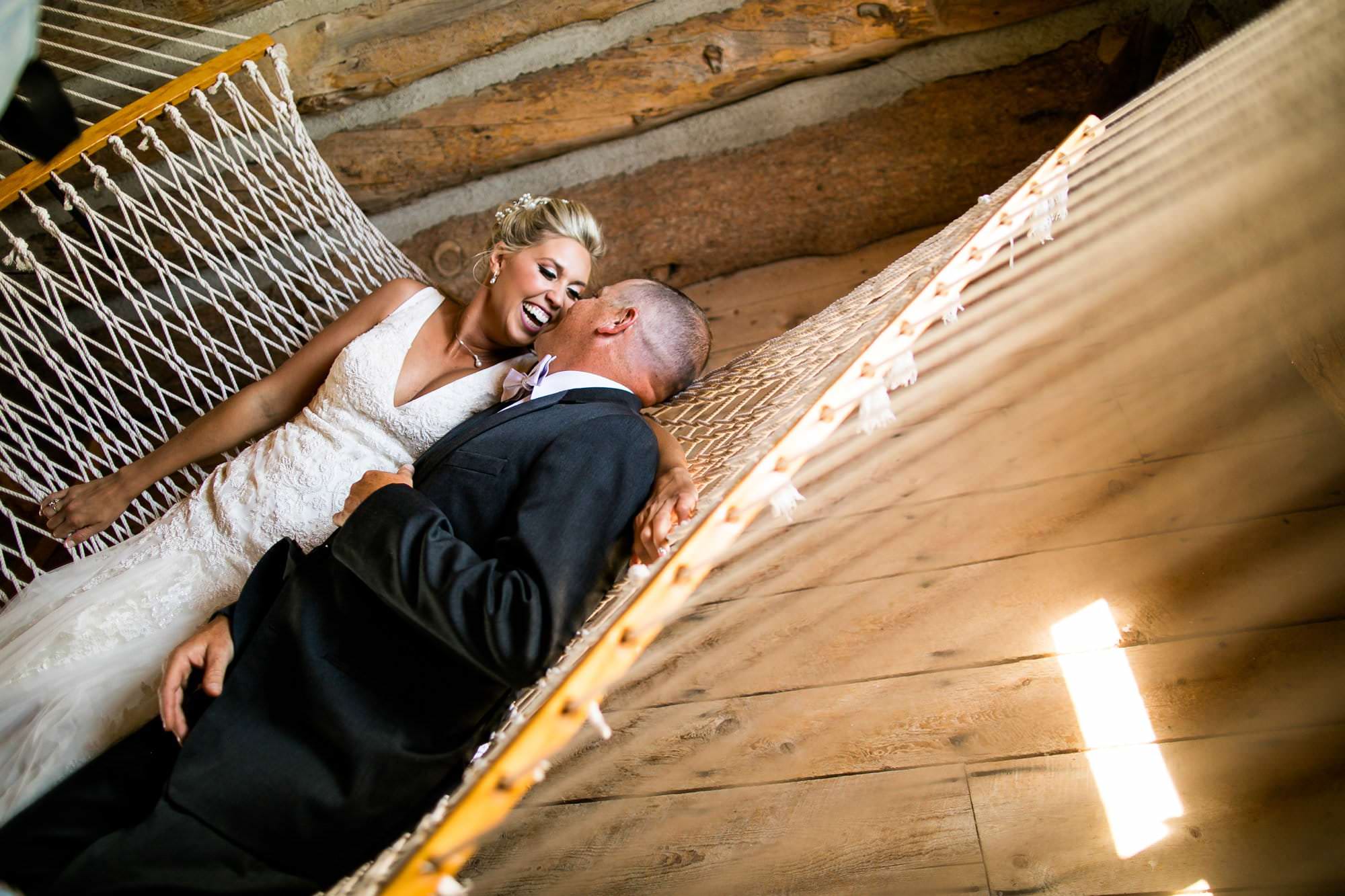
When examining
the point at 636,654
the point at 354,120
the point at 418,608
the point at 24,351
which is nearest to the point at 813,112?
the point at 354,120

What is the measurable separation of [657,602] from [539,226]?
979 millimetres

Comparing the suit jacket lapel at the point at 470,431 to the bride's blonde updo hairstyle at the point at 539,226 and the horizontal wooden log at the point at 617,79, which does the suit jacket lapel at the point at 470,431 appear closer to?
the bride's blonde updo hairstyle at the point at 539,226

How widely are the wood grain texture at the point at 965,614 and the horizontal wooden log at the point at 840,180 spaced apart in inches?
33.2

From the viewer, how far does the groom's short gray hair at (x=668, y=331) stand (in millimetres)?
1173

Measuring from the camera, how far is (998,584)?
869 mm

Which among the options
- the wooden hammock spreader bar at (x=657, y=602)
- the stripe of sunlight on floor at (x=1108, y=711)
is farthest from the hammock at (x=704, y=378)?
the stripe of sunlight on floor at (x=1108, y=711)

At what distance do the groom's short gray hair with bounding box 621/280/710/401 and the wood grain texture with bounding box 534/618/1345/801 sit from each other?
1.58 ft

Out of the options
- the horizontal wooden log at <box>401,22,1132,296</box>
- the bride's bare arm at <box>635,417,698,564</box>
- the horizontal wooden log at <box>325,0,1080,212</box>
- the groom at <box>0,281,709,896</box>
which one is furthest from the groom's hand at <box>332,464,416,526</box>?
the horizontal wooden log at <box>325,0,1080,212</box>

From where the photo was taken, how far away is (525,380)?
3.82 ft

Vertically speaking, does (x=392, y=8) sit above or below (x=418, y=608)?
above

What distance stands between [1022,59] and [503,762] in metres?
1.42

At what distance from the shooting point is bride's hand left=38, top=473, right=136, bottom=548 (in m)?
1.31

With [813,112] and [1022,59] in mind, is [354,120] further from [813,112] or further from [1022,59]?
[1022,59]

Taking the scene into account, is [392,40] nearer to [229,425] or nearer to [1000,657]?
[229,425]
